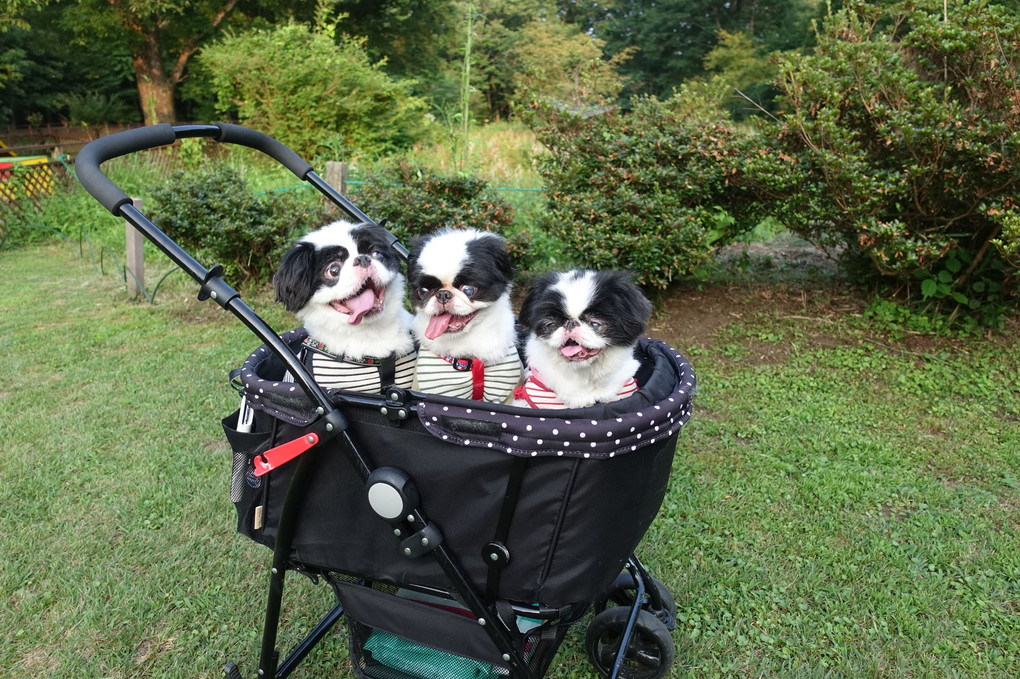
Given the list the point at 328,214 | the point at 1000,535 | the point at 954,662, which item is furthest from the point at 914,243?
the point at 328,214

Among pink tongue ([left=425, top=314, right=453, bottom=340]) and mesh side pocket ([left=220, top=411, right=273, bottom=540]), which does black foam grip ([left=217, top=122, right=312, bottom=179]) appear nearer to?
pink tongue ([left=425, top=314, right=453, bottom=340])

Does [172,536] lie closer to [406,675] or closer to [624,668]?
[406,675]

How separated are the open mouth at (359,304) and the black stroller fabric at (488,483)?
1.29ft

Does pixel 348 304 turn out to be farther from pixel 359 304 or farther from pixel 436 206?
pixel 436 206

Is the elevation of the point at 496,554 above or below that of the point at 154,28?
below

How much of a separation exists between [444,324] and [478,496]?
720 mm

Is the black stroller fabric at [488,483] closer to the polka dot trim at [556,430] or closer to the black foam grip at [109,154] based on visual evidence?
the polka dot trim at [556,430]

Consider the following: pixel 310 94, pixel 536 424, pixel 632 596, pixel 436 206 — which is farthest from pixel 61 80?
pixel 536 424

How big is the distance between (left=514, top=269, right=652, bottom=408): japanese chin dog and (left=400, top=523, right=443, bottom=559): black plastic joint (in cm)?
61

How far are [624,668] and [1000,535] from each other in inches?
73.9

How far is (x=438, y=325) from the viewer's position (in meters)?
2.11

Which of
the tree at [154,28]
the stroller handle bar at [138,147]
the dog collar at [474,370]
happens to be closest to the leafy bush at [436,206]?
the stroller handle bar at [138,147]

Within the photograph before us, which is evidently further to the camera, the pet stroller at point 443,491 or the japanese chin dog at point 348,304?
the japanese chin dog at point 348,304

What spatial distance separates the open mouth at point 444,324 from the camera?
2.10 metres
